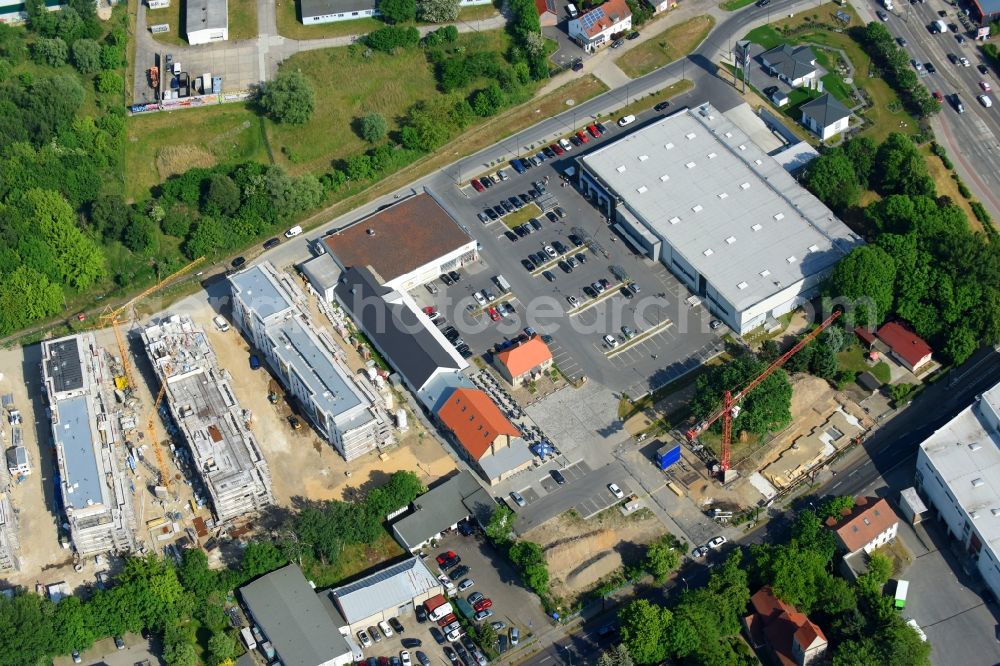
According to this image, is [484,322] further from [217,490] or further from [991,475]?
[991,475]

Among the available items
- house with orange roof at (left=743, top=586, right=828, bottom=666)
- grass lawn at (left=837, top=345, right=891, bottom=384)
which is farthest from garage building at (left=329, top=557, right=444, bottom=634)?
grass lawn at (left=837, top=345, right=891, bottom=384)

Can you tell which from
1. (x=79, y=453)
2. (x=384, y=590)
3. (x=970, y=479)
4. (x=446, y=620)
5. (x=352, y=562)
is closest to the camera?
(x=446, y=620)

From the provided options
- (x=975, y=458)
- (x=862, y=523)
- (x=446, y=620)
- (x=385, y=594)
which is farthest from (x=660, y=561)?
(x=975, y=458)

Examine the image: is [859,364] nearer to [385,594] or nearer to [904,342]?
[904,342]

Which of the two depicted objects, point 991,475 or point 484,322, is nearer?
point 991,475

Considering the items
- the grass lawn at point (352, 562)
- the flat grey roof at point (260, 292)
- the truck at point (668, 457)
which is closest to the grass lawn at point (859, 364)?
the truck at point (668, 457)

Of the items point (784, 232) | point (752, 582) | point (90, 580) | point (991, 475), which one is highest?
point (784, 232)

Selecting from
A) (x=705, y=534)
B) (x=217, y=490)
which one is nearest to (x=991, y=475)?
(x=705, y=534)
